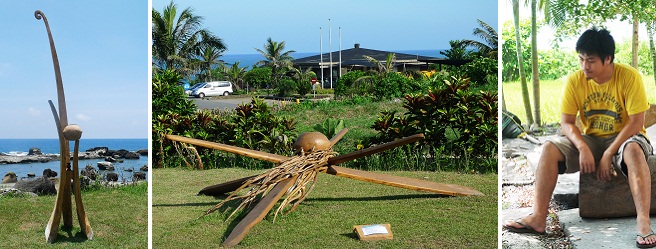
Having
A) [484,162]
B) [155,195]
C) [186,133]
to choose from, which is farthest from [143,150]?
[484,162]

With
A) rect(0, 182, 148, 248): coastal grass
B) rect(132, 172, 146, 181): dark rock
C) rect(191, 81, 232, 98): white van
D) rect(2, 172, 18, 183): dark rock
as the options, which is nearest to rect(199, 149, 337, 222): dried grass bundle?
rect(0, 182, 148, 248): coastal grass

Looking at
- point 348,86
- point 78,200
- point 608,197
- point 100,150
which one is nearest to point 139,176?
point 100,150

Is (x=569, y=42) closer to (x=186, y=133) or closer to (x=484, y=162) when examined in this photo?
(x=484, y=162)

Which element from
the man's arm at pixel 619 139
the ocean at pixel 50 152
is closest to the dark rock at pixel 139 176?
the ocean at pixel 50 152

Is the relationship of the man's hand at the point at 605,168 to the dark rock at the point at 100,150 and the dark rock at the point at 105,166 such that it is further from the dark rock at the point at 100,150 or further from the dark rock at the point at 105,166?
the dark rock at the point at 100,150

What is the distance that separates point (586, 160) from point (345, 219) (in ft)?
4.67

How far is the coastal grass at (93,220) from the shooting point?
4301 millimetres

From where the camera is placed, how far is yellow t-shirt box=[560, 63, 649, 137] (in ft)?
11.5

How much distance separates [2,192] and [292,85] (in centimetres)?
878

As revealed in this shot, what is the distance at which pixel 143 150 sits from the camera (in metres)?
7.61

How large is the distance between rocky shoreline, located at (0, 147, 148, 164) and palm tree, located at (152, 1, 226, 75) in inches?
349

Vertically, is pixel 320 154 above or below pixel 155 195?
above

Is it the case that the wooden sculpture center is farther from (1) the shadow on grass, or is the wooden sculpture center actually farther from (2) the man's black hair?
(2) the man's black hair

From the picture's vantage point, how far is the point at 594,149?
141 inches
